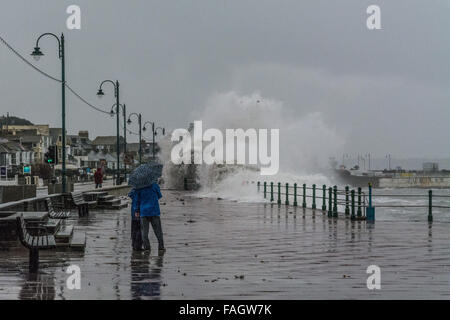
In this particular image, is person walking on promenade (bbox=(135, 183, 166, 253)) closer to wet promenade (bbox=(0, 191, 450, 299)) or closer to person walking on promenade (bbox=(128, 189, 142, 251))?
person walking on promenade (bbox=(128, 189, 142, 251))

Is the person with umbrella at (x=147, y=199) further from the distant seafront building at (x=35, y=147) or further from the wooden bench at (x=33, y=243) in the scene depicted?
the distant seafront building at (x=35, y=147)

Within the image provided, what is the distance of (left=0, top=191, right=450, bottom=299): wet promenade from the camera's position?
9594 mm

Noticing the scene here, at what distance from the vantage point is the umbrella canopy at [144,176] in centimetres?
1416

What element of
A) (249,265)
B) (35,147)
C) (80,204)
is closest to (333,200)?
(80,204)

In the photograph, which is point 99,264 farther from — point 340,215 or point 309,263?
point 340,215

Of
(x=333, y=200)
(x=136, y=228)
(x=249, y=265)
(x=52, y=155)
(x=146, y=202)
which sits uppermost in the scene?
(x=52, y=155)

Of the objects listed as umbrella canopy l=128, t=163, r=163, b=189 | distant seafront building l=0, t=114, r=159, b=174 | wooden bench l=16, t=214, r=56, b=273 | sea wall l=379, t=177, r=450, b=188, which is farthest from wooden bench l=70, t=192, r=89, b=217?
sea wall l=379, t=177, r=450, b=188

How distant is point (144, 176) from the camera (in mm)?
14180

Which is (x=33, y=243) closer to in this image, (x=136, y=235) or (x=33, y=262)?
(x=33, y=262)

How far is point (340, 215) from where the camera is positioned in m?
26.3

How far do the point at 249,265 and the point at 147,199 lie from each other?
290 centimetres
